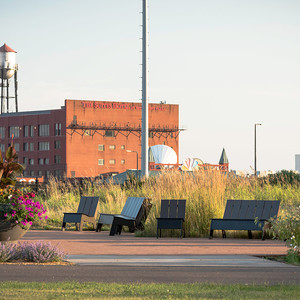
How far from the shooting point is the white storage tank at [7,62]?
4311 inches

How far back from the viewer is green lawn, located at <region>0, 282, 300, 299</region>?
8.27 metres

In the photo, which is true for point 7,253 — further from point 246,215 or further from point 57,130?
point 57,130

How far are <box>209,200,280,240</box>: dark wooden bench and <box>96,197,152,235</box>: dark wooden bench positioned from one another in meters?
2.18

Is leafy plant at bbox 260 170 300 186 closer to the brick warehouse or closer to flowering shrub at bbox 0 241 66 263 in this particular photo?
flowering shrub at bbox 0 241 66 263

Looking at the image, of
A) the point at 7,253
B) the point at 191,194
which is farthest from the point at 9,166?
the point at 191,194

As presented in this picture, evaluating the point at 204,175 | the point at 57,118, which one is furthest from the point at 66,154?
the point at 204,175

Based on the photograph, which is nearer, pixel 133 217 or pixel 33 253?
pixel 33 253

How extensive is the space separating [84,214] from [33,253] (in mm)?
8470

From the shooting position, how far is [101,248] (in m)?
14.6

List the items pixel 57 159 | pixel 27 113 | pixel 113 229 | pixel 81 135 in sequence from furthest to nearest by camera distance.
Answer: pixel 27 113, pixel 81 135, pixel 57 159, pixel 113 229

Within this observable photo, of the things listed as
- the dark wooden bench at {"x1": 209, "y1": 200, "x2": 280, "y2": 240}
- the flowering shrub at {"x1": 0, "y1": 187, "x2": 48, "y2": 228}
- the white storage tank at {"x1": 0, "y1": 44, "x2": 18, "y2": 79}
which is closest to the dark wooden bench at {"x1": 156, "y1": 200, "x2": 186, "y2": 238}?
the dark wooden bench at {"x1": 209, "y1": 200, "x2": 280, "y2": 240}

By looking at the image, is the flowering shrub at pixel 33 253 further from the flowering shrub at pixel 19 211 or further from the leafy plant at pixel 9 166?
the leafy plant at pixel 9 166

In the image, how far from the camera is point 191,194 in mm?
19094

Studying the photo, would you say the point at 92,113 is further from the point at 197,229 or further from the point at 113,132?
the point at 197,229
